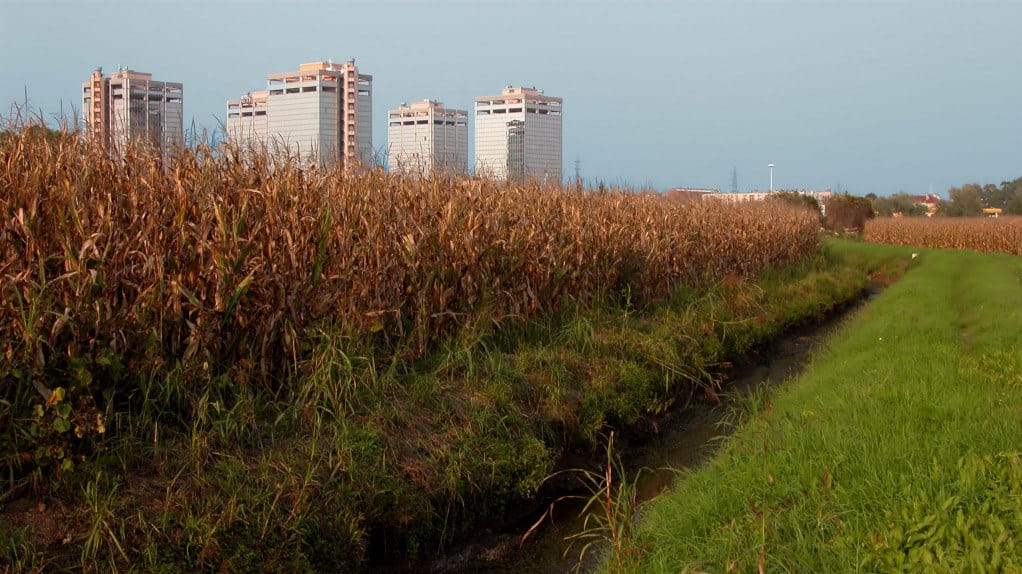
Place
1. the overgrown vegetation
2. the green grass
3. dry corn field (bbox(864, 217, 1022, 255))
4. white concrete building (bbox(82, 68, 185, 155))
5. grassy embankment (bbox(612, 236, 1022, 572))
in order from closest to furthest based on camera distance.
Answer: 1. grassy embankment (bbox(612, 236, 1022, 572))
2. the green grass
3. white concrete building (bbox(82, 68, 185, 155))
4. dry corn field (bbox(864, 217, 1022, 255))
5. the overgrown vegetation

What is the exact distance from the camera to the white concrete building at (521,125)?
1712cm

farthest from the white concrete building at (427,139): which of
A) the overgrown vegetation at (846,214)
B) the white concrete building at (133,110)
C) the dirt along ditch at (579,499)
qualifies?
the overgrown vegetation at (846,214)

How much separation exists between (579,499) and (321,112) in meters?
6.65

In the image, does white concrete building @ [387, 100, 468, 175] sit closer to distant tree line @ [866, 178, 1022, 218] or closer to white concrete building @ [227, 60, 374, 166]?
white concrete building @ [227, 60, 374, 166]

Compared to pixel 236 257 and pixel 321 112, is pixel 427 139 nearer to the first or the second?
pixel 321 112

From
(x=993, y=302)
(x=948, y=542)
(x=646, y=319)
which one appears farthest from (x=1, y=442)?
(x=993, y=302)

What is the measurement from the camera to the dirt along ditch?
5.90 metres

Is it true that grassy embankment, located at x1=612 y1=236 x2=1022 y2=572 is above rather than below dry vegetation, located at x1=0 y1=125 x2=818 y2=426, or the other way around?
below

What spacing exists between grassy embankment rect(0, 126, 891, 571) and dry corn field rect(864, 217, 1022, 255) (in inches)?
1188

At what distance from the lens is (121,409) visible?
502 cm

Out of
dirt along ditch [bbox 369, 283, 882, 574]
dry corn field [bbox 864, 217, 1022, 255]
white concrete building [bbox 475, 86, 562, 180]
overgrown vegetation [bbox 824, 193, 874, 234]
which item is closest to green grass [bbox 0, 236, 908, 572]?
dirt along ditch [bbox 369, 283, 882, 574]

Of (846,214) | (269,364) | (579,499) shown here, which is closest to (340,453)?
(269,364)

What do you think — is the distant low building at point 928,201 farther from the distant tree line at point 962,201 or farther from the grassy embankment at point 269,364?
the grassy embankment at point 269,364

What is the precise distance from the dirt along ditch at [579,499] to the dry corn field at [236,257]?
159 centimetres
